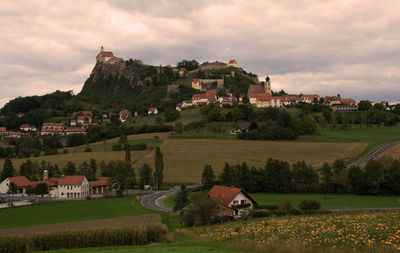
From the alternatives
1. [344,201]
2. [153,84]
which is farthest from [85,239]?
[153,84]

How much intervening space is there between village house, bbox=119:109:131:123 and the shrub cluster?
118 meters

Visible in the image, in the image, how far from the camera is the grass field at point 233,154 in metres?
73.1

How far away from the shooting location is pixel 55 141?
376 feet

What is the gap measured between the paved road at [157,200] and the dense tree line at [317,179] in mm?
7110

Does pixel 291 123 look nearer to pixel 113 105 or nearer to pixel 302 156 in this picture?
pixel 302 156

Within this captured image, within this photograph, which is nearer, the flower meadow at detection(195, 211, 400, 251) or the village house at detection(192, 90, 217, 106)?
the flower meadow at detection(195, 211, 400, 251)

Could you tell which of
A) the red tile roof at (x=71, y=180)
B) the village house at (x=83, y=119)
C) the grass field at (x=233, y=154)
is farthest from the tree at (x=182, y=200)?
the village house at (x=83, y=119)

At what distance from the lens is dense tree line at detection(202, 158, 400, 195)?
5125cm

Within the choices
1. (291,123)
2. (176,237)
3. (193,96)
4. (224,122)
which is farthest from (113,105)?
(176,237)

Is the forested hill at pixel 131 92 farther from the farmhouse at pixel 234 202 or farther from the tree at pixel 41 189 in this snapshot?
the farmhouse at pixel 234 202

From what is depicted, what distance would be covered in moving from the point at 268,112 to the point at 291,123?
47.9 feet

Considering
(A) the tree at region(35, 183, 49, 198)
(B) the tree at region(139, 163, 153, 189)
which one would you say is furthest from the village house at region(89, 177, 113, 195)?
(A) the tree at region(35, 183, 49, 198)

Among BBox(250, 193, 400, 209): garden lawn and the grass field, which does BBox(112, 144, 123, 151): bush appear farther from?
BBox(250, 193, 400, 209): garden lawn

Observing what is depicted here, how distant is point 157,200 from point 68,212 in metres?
13.3
